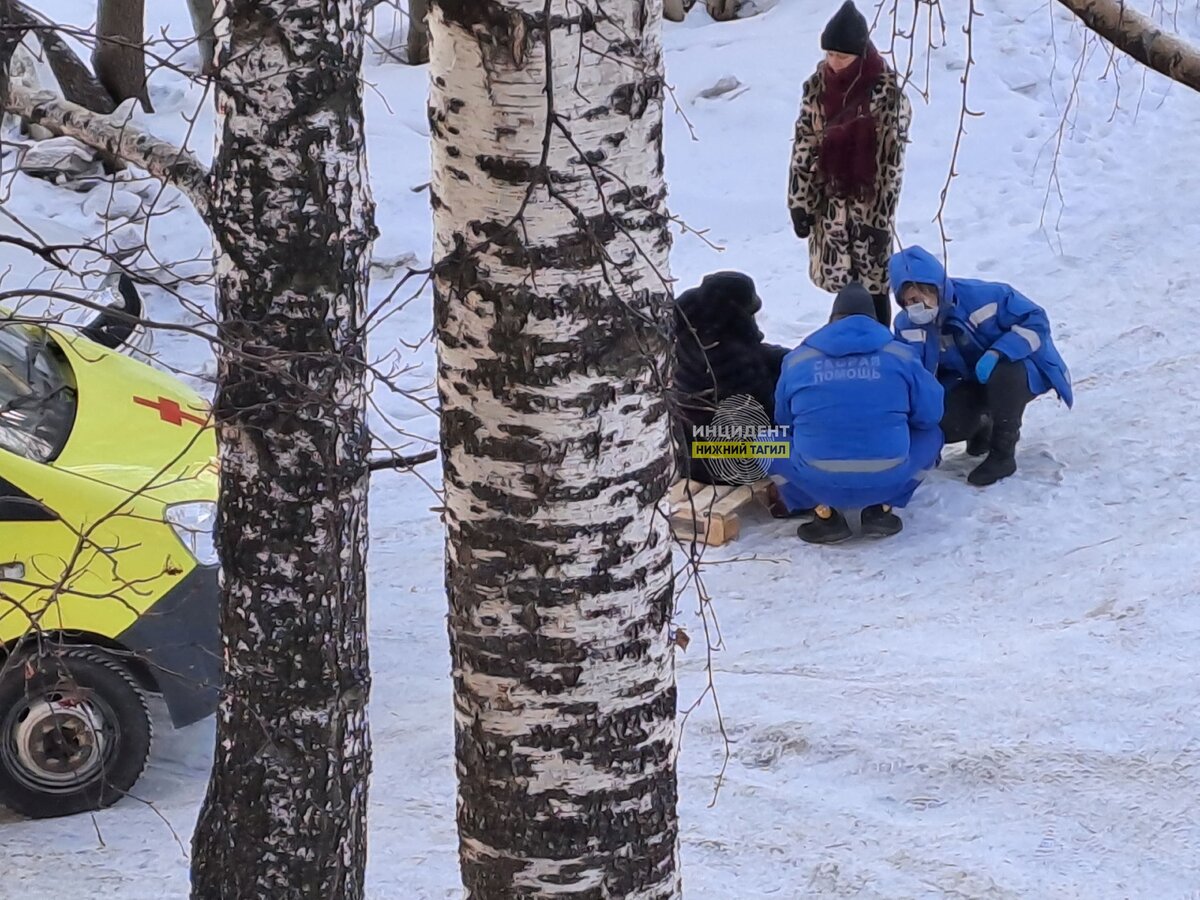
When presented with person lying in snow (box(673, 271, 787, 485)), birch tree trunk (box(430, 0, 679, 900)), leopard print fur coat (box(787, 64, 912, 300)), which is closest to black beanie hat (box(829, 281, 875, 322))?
person lying in snow (box(673, 271, 787, 485))

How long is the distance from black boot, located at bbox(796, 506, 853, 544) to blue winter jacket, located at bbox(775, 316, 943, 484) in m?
0.30

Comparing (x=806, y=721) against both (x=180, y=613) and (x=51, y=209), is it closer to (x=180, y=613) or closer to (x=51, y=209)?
(x=180, y=613)

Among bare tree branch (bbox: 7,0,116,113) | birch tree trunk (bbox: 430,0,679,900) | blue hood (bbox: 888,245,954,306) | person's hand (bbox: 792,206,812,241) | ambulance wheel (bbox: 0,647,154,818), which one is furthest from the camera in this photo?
bare tree branch (bbox: 7,0,116,113)

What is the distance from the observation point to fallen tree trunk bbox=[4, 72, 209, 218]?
3881mm

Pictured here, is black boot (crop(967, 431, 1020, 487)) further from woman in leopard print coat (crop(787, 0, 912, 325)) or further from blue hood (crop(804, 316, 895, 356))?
woman in leopard print coat (crop(787, 0, 912, 325))

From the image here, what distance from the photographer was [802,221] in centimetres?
754

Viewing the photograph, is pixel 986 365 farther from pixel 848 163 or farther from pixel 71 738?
pixel 71 738

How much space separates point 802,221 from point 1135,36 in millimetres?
4834

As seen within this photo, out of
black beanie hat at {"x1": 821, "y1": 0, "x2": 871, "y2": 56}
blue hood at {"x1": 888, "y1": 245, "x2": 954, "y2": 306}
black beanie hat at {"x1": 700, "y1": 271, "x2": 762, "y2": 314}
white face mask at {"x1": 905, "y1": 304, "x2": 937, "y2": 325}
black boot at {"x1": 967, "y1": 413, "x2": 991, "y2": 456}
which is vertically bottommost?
black boot at {"x1": 967, "y1": 413, "x2": 991, "y2": 456}

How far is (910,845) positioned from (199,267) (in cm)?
685

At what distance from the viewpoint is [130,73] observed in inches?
452

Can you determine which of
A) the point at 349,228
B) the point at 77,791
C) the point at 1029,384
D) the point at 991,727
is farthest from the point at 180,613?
the point at 1029,384

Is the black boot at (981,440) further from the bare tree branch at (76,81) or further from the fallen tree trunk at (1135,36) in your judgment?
the bare tree branch at (76,81)

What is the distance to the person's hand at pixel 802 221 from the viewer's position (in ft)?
24.6
